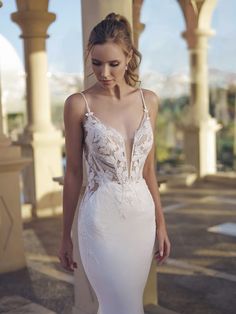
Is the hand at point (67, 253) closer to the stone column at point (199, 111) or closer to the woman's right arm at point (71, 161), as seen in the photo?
the woman's right arm at point (71, 161)

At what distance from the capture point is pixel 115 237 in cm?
229

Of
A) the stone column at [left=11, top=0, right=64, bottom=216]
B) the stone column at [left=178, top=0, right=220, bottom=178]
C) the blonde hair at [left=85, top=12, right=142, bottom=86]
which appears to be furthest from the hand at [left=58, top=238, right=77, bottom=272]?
the stone column at [left=178, top=0, right=220, bottom=178]

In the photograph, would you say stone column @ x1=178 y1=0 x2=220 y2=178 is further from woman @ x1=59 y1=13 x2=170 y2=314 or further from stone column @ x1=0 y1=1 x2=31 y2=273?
woman @ x1=59 y1=13 x2=170 y2=314

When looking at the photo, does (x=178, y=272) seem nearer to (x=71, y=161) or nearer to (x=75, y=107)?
(x=71, y=161)

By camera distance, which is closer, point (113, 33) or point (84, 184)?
point (113, 33)

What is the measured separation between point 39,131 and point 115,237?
6605 mm


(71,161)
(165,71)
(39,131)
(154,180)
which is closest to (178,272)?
(154,180)

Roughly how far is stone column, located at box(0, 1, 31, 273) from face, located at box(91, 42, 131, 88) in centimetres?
330

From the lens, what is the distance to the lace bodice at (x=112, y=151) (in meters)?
2.24

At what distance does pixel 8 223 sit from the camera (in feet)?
18.3

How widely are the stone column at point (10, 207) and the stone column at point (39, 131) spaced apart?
9.31 feet

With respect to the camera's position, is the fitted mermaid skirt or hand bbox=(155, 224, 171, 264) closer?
the fitted mermaid skirt

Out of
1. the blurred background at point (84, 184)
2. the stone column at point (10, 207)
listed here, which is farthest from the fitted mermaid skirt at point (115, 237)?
the stone column at point (10, 207)

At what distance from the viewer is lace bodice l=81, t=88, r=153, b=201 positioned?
7.35 ft
